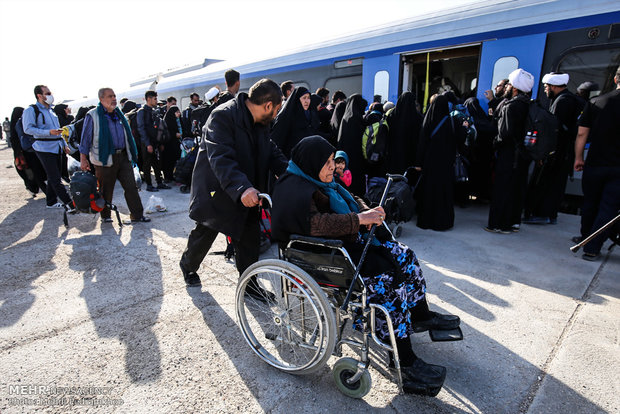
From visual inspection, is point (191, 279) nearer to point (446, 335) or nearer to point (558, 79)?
point (446, 335)

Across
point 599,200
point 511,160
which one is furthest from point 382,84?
point 599,200

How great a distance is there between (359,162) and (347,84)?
263 centimetres

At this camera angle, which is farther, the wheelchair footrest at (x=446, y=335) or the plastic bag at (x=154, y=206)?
the plastic bag at (x=154, y=206)

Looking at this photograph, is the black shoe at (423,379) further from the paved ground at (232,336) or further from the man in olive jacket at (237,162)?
the man in olive jacket at (237,162)

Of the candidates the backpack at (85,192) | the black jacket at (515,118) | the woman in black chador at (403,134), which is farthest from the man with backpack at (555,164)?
the backpack at (85,192)

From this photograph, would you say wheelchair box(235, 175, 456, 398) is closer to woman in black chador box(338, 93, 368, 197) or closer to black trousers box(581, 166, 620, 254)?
black trousers box(581, 166, 620, 254)

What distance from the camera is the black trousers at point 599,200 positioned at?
350 cm

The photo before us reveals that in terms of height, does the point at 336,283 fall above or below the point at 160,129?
below

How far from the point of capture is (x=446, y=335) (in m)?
2.19

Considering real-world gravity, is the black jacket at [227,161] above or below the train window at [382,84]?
below

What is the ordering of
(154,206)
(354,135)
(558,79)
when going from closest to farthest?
1. (558,79)
2. (354,135)
3. (154,206)

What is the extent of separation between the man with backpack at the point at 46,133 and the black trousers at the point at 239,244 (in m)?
3.07

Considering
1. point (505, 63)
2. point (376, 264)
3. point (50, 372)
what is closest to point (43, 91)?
point (50, 372)

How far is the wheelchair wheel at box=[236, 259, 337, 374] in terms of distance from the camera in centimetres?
182
